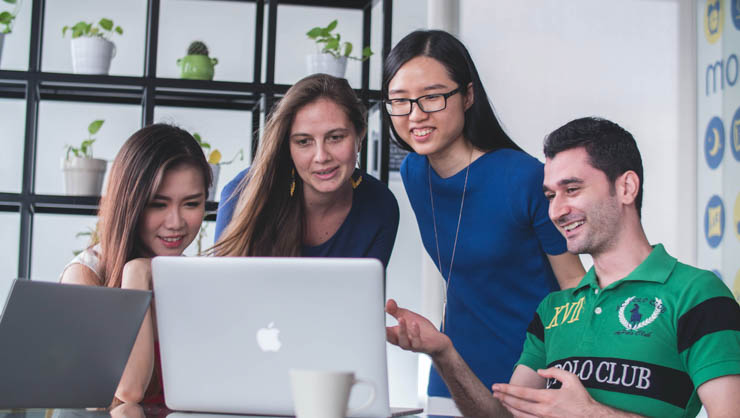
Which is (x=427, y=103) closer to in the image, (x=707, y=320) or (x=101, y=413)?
(x=707, y=320)

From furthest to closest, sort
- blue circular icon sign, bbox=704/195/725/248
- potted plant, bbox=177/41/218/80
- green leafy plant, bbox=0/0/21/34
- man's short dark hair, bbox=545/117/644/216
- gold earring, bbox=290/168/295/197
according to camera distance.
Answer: blue circular icon sign, bbox=704/195/725/248
potted plant, bbox=177/41/218/80
green leafy plant, bbox=0/0/21/34
gold earring, bbox=290/168/295/197
man's short dark hair, bbox=545/117/644/216

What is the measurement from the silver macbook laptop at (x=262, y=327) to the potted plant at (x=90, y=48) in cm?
211

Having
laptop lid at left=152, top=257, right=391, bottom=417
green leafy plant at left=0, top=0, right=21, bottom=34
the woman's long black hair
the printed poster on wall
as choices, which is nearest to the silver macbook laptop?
laptop lid at left=152, top=257, right=391, bottom=417

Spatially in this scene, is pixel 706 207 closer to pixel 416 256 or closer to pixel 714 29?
pixel 714 29

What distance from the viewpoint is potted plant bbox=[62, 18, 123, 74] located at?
305 centimetres

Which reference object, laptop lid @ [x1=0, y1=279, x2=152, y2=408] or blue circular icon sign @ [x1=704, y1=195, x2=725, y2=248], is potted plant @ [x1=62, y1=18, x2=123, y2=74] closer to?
laptop lid @ [x1=0, y1=279, x2=152, y2=408]

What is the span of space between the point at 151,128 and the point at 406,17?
2.09m

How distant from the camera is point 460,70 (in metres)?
2.05

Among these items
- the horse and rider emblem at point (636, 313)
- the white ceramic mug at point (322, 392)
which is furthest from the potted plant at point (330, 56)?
the white ceramic mug at point (322, 392)

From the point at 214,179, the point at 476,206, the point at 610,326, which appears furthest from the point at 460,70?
the point at 214,179

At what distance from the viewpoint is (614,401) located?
140cm

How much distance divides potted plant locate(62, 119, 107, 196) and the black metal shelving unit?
0.13 ft

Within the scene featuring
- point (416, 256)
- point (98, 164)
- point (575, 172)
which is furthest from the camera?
point (416, 256)

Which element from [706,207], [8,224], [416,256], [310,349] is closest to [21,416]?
[310,349]
